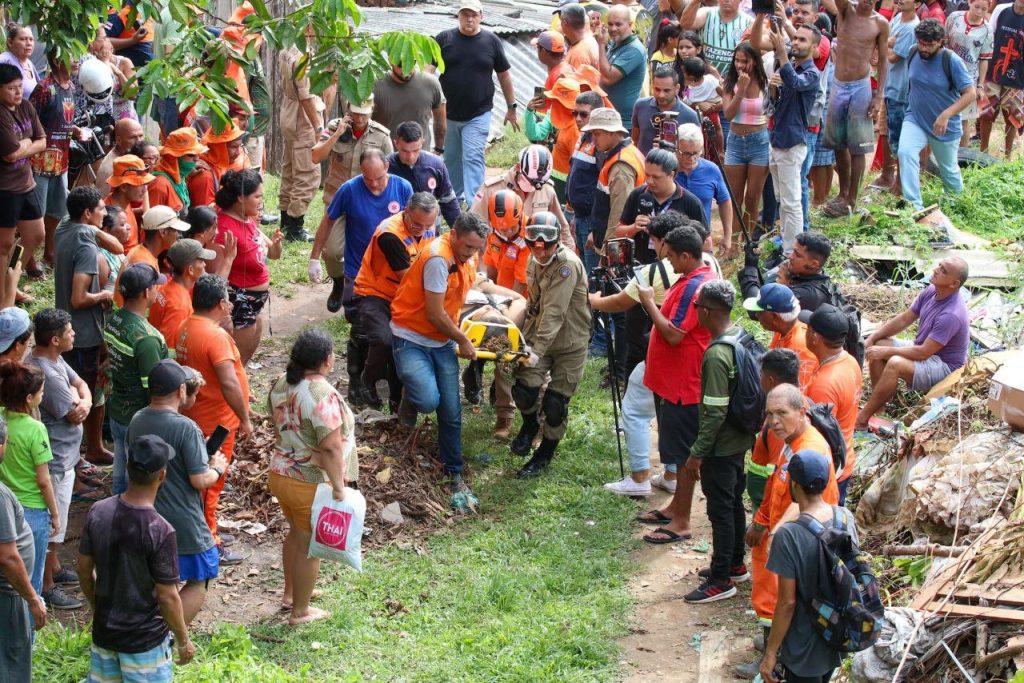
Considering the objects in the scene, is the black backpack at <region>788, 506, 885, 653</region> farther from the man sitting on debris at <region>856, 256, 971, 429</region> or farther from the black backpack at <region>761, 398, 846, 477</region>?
the man sitting on debris at <region>856, 256, 971, 429</region>

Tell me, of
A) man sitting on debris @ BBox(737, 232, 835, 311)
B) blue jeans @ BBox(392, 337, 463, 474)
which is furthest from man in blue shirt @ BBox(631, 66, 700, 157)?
blue jeans @ BBox(392, 337, 463, 474)

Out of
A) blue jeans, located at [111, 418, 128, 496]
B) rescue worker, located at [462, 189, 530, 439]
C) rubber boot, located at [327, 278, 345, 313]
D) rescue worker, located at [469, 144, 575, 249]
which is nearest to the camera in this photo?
blue jeans, located at [111, 418, 128, 496]

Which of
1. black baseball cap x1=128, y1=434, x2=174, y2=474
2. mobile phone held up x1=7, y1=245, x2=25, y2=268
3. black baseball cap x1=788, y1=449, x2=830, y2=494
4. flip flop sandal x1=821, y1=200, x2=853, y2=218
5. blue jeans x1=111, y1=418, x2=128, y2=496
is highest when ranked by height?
flip flop sandal x1=821, y1=200, x2=853, y2=218

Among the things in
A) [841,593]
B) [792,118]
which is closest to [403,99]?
[792,118]

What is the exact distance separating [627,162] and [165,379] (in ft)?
16.2

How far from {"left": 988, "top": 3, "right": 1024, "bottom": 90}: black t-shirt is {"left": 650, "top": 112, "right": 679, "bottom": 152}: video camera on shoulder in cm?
521

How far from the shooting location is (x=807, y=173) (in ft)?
39.5

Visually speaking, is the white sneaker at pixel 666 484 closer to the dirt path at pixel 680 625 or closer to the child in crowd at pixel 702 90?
the dirt path at pixel 680 625

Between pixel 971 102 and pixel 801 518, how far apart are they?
814 centimetres

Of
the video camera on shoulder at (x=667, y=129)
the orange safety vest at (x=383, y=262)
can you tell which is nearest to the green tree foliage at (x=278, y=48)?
the orange safety vest at (x=383, y=262)

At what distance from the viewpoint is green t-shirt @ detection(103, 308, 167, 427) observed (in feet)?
21.9

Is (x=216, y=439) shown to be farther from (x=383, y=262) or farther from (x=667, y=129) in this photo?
(x=667, y=129)

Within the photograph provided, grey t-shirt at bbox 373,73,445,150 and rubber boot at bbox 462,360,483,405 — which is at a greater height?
grey t-shirt at bbox 373,73,445,150

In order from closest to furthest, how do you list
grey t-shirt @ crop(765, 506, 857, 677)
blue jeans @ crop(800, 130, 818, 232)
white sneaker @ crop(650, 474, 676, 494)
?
1. grey t-shirt @ crop(765, 506, 857, 677)
2. white sneaker @ crop(650, 474, 676, 494)
3. blue jeans @ crop(800, 130, 818, 232)
